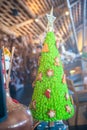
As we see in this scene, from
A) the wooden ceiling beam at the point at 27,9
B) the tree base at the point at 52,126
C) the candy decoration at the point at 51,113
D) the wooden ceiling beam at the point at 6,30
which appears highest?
the wooden ceiling beam at the point at 27,9

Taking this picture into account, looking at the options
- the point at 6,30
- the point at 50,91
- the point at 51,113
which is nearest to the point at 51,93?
the point at 50,91

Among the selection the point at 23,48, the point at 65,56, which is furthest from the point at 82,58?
the point at 23,48

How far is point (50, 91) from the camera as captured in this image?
1.59 metres

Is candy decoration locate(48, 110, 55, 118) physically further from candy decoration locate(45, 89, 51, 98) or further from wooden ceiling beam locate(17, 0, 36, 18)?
wooden ceiling beam locate(17, 0, 36, 18)

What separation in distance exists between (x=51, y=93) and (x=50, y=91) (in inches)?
0.7

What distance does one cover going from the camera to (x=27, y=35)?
4.62 metres

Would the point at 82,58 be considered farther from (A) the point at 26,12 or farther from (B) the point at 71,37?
(A) the point at 26,12

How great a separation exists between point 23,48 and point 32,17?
4.54 feet

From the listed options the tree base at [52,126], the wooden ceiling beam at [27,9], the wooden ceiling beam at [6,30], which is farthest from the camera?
the wooden ceiling beam at [6,30]

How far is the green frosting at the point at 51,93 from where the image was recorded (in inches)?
62.2

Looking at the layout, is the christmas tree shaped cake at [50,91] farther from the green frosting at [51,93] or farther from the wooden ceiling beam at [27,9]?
the wooden ceiling beam at [27,9]

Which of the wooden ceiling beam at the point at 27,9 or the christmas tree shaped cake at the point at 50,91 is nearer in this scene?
the christmas tree shaped cake at the point at 50,91

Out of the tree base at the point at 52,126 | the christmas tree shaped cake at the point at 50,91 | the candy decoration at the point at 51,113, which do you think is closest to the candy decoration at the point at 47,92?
the christmas tree shaped cake at the point at 50,91

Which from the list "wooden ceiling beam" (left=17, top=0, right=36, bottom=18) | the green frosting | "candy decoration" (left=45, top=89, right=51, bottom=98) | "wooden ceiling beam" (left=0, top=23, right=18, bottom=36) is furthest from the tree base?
"wooden ceiling beam" (left=0, top=23, right=18, bottom=36)
